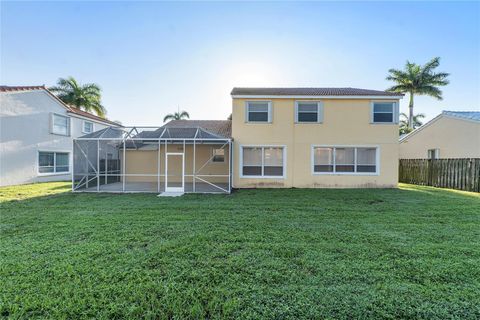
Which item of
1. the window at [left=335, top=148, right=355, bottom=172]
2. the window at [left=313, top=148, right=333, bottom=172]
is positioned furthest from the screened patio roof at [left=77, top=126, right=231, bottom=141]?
the window at [left=335, top=148, right=355, bottom=172]

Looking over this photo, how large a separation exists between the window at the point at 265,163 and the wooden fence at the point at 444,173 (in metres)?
9.57

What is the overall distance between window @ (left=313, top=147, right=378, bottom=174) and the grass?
5690 millimetres

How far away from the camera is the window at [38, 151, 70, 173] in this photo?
50.9ft

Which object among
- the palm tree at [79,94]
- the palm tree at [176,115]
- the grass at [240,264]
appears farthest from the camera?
the palm tree at [176,115]

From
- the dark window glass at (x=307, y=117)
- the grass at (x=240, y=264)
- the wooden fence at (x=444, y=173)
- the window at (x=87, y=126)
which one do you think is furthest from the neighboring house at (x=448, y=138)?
the window at (x=87, y=126)

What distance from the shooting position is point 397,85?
30.2 meters

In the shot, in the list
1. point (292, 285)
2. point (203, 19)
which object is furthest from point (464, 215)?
point (203, 19)

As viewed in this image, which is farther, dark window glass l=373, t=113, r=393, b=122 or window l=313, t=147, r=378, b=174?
window l=313, t=147, r=378, b=174

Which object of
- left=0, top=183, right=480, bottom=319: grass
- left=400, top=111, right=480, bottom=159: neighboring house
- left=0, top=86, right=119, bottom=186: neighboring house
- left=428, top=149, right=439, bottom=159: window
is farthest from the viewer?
left=428, top=149, right=439, bottom=159: window

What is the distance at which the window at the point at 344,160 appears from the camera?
12.9 metres

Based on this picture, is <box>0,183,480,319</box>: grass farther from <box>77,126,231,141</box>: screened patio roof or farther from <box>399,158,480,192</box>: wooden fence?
<box>399,158,480,192</box>: wooden fence

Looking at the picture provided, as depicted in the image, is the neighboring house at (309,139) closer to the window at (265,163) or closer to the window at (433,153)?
the window at (265,163)

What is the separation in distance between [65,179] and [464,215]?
75.4 feet

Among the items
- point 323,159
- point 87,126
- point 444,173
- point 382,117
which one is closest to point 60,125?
point 87,126
